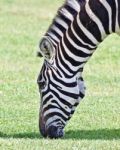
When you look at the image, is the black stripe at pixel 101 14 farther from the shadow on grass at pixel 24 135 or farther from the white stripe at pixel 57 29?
the shadow on grass at pixel 24 135

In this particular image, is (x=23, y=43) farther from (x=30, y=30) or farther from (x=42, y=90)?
(x=42, y=90)

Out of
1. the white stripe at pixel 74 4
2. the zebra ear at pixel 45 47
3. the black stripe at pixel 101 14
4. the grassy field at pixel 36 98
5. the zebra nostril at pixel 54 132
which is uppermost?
the white stripe at pixel 74 4

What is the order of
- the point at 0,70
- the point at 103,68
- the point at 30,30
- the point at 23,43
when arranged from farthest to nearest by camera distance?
the point at 30,30 < the point at 23,43 < the point at 103,68 < the point at 0,70

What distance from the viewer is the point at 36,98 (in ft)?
48.4

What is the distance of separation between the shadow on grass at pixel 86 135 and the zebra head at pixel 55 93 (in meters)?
0.31

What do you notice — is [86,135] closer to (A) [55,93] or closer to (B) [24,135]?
(B) [24,135]

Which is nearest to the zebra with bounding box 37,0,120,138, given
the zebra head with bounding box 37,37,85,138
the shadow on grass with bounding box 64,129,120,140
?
the zebra head with bounding box 37,37,85,138

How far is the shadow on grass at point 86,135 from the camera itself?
11023 mm

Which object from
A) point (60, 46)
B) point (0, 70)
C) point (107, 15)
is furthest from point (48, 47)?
point (0, 70)

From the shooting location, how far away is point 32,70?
61.0 feet

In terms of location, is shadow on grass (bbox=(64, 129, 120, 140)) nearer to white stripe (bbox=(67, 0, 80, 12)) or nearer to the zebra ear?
the zebra ear

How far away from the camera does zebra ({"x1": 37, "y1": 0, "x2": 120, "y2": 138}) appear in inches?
419

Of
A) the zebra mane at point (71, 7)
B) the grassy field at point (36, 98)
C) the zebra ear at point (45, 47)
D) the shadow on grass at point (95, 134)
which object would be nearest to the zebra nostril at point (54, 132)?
the grassy field at point (36, 98)

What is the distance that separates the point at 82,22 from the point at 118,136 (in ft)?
5.73
